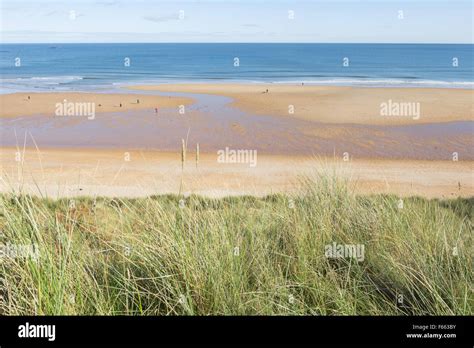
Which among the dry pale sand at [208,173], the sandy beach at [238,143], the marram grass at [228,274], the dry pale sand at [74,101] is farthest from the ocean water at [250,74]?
the marram grass at [228,274]

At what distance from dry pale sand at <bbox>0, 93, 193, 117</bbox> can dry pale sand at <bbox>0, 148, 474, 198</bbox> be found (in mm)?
8005

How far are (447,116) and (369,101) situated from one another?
585cm

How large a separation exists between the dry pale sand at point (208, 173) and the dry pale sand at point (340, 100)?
26.3ft

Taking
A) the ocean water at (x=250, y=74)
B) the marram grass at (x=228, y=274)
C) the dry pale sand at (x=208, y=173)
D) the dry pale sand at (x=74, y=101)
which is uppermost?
the ocean water at (x=250, y=74)

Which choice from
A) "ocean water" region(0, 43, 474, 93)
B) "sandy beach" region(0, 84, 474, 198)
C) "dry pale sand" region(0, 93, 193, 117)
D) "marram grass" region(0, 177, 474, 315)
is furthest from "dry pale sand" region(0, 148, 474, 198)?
"ocean water" region(0, 43, 474, 93)

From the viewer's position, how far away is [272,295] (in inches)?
137

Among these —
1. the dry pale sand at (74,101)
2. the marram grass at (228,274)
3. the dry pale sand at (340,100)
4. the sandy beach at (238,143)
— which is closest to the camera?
the marram grass at (228,274)

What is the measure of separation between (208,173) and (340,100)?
17779 mm

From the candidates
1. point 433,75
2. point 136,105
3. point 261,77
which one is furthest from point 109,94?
point 433,75

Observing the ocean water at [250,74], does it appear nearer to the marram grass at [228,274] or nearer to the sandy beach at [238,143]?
the sandy beach at [238,143]

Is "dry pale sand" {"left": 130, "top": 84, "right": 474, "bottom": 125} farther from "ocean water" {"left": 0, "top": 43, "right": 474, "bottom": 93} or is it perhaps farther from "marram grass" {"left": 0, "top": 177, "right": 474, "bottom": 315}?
"marram grass" {"left": 0, "top": 177, "right": 474, "bottom": 315}

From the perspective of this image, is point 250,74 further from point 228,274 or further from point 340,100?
point 228,274

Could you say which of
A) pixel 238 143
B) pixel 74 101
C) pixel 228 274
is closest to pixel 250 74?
pixel 74 101

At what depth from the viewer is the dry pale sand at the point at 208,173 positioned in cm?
1005
